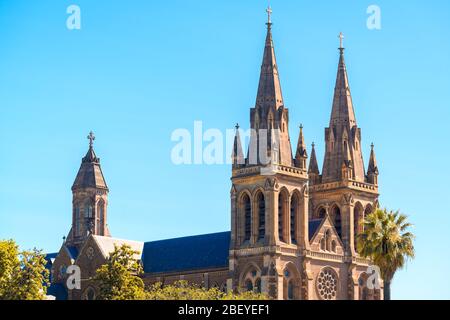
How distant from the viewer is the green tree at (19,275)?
318 ft

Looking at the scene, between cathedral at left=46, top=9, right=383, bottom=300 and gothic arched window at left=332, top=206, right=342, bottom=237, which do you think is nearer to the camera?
cathedral at left=46, top=9, right=383, bottom=300

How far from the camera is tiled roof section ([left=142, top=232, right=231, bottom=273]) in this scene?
12688cm

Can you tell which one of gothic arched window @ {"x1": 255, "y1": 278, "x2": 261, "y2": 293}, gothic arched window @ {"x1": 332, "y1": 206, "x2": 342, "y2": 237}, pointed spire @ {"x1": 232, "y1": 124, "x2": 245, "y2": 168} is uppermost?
pointed spire @ {"x1": 232, "y1": 124, "x2": 245, "y2": 168}

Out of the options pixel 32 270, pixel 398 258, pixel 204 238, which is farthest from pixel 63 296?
pixel 398 258

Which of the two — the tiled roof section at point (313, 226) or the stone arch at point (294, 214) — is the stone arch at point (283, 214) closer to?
the stone arch at point (294, 214)

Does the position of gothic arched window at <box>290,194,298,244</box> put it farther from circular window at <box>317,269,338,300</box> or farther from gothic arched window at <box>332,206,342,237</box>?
gothic arched window at <box>332,206,342,237</box>

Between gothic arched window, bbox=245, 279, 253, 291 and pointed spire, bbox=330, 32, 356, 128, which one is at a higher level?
pointed spire, bbox=330, 32, 356, 128

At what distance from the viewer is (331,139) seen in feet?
419

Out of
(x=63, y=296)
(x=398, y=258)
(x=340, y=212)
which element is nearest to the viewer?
(x=398, y=258)

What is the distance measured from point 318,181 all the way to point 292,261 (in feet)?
45.4

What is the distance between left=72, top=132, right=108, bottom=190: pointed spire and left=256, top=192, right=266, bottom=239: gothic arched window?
112ft

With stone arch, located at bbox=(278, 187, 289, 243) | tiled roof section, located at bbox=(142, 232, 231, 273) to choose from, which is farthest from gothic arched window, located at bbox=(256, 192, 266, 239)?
tiled roof section, located at bbox=(142, 232, 231, 273)

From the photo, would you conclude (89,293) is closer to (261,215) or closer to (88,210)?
(88,210)
